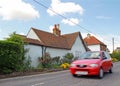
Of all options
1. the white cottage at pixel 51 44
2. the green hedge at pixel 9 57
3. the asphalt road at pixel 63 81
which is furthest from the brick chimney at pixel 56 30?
the asphalt road at pixel 63 81

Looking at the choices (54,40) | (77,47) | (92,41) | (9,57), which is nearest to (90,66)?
(9,57)

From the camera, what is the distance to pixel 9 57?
16.8m

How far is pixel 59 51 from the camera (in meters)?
32.8

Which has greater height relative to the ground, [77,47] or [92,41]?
[92,41]

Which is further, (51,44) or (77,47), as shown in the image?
(77,47)

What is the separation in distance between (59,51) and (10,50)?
16.2 meters

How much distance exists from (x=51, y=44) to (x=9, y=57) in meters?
14.9

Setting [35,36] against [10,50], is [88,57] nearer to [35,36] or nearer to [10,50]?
[10,50]

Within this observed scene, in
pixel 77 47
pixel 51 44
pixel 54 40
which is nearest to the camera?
pixel 51 44

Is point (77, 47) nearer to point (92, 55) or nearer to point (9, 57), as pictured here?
point (9, 57)

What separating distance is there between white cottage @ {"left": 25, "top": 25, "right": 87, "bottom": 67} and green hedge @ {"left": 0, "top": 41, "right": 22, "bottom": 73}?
6.40m

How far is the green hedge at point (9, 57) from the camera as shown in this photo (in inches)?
639

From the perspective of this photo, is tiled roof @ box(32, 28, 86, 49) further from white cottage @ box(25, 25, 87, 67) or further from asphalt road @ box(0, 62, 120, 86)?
asphalt road @ box(0, 62, 120, 86)

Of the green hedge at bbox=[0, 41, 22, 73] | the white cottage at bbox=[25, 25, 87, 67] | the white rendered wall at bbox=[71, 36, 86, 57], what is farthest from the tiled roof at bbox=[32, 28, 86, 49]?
the green hedge at bbox=[0, 41, 22, 73]
